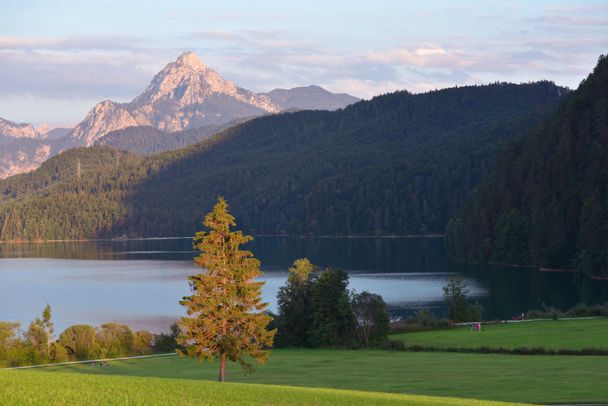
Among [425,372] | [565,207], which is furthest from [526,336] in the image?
[565,207]

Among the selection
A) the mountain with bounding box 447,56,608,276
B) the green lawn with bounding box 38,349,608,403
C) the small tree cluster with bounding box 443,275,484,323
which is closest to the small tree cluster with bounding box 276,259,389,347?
the green lawn with bounding box 38,349,608,403

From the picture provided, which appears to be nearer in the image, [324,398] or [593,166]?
[324,398]

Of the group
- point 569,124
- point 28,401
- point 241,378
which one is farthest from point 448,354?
point 569,124

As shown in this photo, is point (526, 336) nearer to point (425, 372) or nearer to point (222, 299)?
point (425, 372)

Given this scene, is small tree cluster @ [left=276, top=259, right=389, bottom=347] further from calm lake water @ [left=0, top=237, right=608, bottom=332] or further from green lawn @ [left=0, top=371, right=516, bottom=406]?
green lawn @ [left=0, top=371, right=516, bottom=406]

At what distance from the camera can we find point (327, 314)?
265 feet

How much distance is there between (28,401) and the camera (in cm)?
2794

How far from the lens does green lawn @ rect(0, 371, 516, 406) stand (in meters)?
29.4

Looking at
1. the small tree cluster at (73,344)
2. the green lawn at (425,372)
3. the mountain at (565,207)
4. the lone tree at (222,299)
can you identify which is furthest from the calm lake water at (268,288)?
the lone tree at (222,299)

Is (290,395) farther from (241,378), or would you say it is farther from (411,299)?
(411,299)

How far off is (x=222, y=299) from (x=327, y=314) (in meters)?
31.5

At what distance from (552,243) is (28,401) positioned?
503 feet

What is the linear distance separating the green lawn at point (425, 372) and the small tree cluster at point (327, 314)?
12.4 ft

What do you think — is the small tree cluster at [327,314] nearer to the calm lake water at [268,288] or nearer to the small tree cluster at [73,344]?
the small tree cluster at [73,344]
